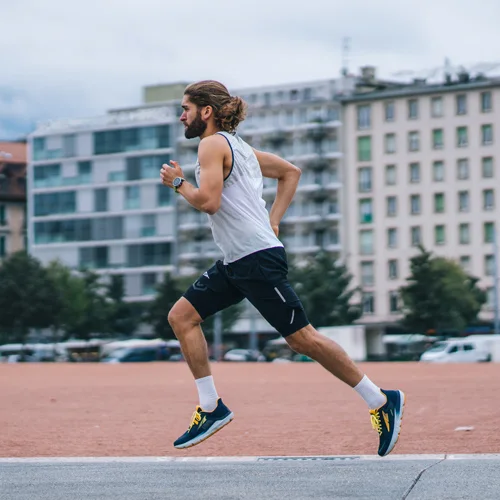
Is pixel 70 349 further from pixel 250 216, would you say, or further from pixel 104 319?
pixel 250 216

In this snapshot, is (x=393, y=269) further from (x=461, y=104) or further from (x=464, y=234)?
(x=461, y=104)

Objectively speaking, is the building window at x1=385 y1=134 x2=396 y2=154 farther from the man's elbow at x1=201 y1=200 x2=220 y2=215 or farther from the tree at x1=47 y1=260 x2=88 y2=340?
the man's elbow at x1=201 y1=200 x2=220 y2=215

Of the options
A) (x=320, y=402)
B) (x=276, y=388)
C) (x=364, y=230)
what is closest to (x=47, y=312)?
(x=364, y=230)

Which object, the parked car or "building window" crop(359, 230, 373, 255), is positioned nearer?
the parked car

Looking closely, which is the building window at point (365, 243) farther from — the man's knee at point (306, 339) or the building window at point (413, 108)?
the man's knee at point (306, 339)

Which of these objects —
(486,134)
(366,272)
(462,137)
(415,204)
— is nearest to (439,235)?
(415,204)

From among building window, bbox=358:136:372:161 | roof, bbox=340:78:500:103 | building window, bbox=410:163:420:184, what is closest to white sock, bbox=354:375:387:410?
roof, bbox=340:78:500:103

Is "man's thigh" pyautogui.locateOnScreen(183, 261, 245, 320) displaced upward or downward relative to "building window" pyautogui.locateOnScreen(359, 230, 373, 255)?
downward

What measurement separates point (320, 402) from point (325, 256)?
2961 inches

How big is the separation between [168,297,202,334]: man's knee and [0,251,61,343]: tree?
8404 centimetres

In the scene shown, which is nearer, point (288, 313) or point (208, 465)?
point (288, 313)

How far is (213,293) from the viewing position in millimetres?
7293

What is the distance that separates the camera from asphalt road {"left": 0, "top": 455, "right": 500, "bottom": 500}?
19.3 ft

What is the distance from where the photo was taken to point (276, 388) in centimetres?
2908
